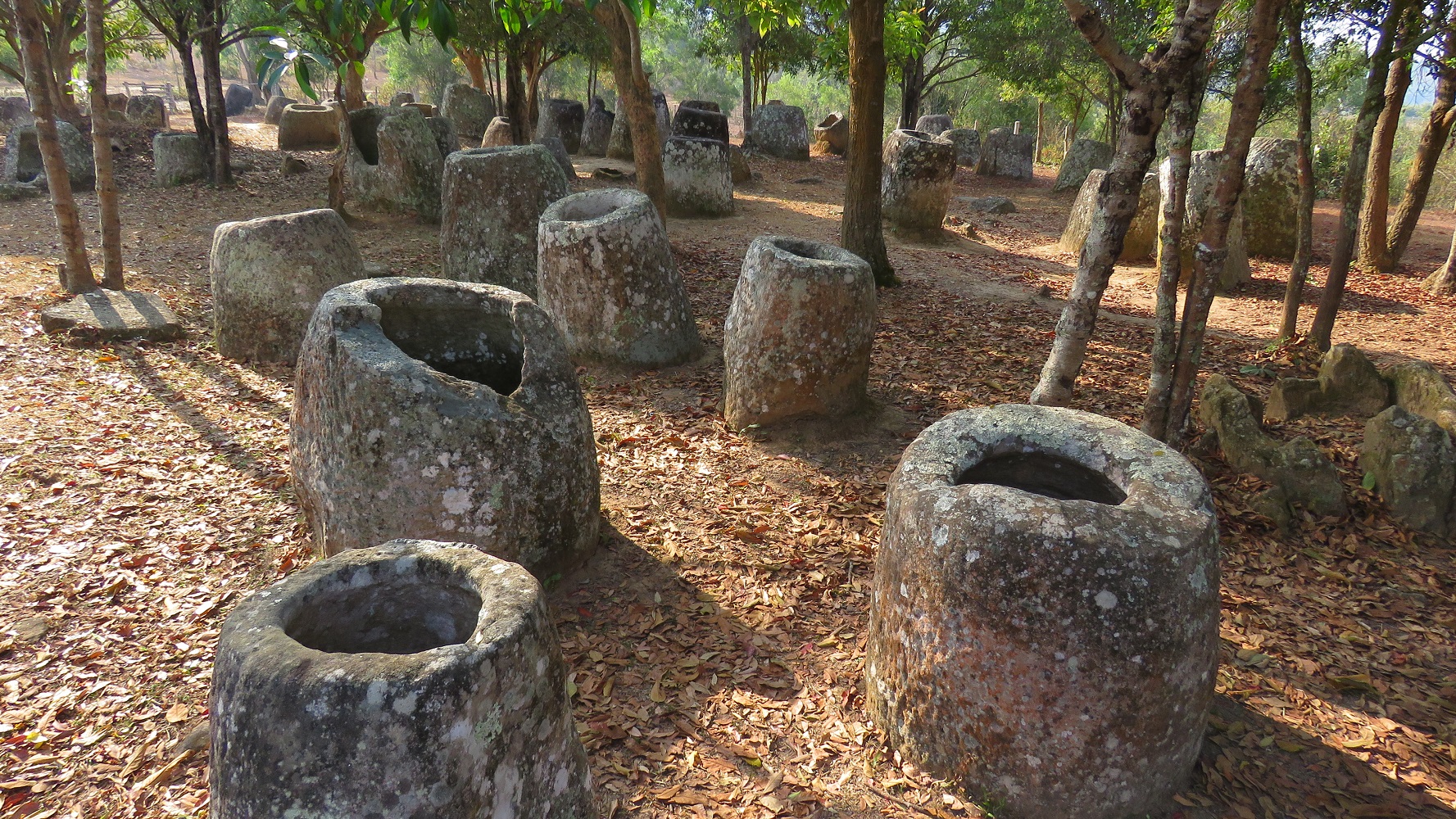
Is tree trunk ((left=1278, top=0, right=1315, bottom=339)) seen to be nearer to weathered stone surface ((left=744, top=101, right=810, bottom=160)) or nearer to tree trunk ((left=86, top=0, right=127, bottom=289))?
tree trunk ((left=86, top=0, right=127, bottom=289))

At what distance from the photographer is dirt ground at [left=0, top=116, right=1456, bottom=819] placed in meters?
2.91

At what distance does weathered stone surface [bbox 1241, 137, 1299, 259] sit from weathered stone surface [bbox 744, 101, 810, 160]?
1302cm

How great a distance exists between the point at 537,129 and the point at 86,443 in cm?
1912

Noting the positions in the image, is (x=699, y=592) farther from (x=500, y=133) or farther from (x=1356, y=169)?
(x=500, y=133)

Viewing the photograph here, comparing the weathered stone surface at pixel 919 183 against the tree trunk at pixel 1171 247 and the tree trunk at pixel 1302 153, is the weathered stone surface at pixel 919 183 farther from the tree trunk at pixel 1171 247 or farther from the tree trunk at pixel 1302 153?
the tree trunk at pixel 1171 247

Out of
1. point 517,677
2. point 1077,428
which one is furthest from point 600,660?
point 1077,428

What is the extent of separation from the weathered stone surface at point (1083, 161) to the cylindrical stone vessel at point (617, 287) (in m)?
15.8

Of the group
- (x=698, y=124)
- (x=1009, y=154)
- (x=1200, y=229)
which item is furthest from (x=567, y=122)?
(x=1200, y=229)

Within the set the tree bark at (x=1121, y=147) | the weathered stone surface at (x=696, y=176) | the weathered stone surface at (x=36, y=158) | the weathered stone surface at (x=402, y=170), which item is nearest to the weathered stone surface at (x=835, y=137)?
Answer: the weathered stone surface at (x=696, y=176)

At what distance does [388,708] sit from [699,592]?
2.24 m

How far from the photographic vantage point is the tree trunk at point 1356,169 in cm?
640

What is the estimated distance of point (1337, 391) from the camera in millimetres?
5637

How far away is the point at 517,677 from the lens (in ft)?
6.77

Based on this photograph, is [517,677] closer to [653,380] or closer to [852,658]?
[852,658]
